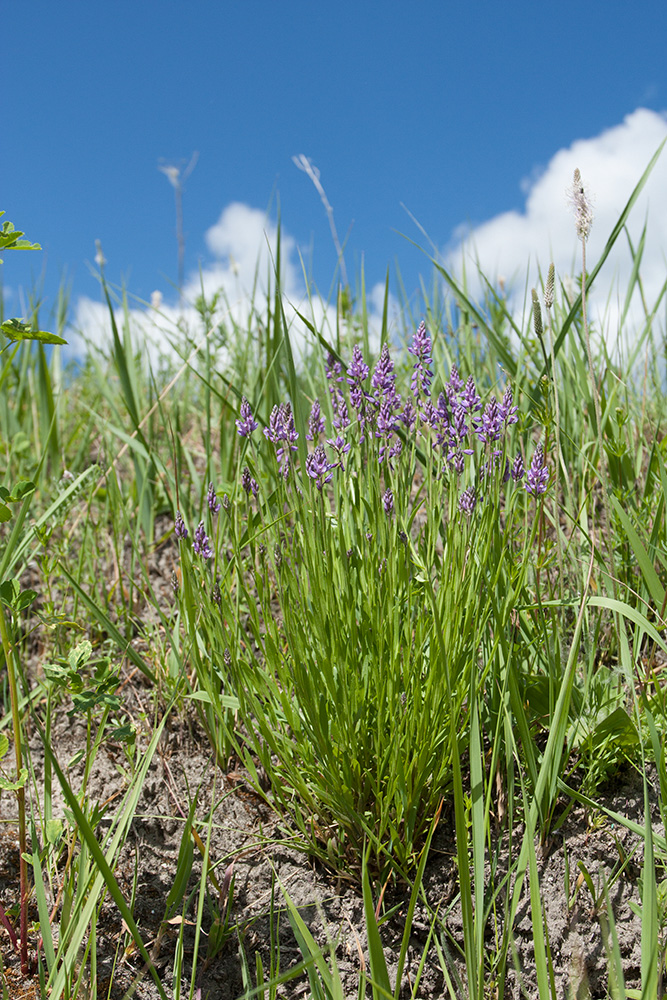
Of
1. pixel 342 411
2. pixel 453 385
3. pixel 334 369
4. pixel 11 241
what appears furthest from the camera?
pixel 334 369

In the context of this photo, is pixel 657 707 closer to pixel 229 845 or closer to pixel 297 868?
pixel 297 868

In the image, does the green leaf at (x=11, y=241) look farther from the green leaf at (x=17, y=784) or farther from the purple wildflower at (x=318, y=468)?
the green leaf at (x=17, y=784)

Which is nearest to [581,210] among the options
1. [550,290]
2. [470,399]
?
[550,290]

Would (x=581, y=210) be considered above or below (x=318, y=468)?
above

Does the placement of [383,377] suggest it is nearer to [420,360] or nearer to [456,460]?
[420,360]

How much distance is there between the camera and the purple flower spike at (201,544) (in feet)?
5.86

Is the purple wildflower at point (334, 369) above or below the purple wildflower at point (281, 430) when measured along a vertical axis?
above

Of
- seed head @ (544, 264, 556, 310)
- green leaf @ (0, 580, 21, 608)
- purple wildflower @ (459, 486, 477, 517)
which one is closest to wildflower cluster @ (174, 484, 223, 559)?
green leaf @ (0, 580, 21, 608)

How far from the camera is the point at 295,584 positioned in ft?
5.49

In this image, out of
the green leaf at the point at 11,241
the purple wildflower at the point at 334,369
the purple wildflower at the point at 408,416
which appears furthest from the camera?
the purple wildflower at the point at 334,369

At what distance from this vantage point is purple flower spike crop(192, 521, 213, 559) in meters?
1.79

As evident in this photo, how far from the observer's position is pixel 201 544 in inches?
70.7

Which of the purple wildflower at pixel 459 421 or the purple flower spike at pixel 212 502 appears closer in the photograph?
the purple wildflower at pixel 459 421

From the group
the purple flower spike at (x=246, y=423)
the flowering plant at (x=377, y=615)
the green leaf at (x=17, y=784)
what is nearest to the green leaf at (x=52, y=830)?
the green leaf at (x=17, y=784)
